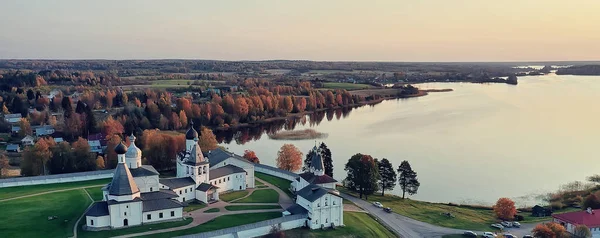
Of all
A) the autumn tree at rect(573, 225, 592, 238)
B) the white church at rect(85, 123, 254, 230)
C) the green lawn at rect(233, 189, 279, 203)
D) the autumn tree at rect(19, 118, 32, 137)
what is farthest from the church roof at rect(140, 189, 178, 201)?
the autumn tree at rect(19, 118, 32, 137)

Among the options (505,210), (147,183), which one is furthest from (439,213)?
(147,183)

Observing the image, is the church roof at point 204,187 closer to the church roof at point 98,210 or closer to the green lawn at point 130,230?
the green lawn at point 130,230

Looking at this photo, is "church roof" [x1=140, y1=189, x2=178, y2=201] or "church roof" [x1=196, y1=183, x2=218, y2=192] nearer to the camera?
"church roof" [x1=140, y1=189, x2=178, y2=201]

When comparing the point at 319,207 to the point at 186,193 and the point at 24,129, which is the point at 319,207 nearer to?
the point at 186,193

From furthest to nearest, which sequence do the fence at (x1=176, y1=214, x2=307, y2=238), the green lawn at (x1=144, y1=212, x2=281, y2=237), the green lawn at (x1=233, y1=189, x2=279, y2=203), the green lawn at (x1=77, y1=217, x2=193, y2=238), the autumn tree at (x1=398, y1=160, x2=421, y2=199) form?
the autumn tree at (x1=398, y1=160, x2=421, y2=199), the green lawn at (x1=233, y1=189, x2=279, y2=203), the green lawn at (x1=144, y1=212, x2=281, y2=237), the green lawn at (x1=77, y1=217, x2=193, y2=238), the fence at (x1=176, y1=214, x2=307, y2=238)

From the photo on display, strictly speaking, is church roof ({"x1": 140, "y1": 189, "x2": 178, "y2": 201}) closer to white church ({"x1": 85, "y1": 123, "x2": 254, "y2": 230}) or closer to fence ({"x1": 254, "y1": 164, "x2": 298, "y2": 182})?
white church ({"x1": 85, "y1": 123, "x2": 254, "y2": 230})

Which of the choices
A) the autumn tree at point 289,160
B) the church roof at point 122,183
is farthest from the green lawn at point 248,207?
the autumn tree at point 289,160
